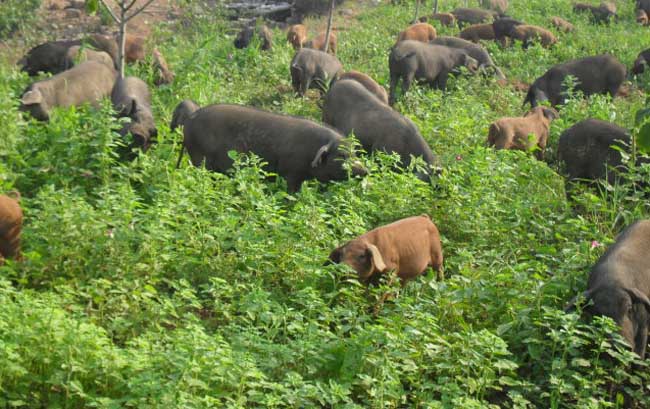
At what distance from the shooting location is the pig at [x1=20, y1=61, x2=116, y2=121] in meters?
10.7

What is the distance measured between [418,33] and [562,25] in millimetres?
4590

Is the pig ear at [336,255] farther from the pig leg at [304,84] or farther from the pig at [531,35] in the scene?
the pig at [531,35]

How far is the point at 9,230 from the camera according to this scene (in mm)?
7145

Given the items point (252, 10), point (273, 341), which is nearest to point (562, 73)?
point (273, 341)

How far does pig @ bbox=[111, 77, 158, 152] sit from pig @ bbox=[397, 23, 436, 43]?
8.14m

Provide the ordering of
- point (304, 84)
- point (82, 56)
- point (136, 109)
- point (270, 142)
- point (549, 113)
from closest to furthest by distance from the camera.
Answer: point (270, 142)
point (136, 109)
point (549, 113)
point (82, 56)
point (304, 84)

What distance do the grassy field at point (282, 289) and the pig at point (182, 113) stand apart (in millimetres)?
364

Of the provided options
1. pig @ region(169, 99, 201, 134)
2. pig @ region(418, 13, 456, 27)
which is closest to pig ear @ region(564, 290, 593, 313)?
pig @ region(169, 99, 201, 134)

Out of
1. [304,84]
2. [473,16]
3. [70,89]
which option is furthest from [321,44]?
[70,89]

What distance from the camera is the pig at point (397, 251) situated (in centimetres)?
687

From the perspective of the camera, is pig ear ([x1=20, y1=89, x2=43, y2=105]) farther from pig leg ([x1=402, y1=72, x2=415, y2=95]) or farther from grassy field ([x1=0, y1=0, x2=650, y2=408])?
pig leg ([x1=402, y1=72, x2=415, y2=95])

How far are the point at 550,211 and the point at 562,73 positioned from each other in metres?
7.04

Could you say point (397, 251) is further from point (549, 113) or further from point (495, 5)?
point (495, 5)

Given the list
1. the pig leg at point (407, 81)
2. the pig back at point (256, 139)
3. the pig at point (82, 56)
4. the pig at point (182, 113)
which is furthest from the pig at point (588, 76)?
the pig at point (82, 56)
